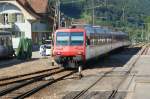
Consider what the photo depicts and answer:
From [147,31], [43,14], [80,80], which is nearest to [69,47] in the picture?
[80,80]

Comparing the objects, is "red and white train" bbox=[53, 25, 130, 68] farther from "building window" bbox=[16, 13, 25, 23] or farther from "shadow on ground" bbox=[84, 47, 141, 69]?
"building window" bbox=[16, 13, 25, 23]

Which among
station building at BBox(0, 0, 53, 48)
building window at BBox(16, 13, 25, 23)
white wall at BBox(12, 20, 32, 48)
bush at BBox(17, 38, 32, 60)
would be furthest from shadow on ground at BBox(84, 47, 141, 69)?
building window at BBox(16, 13, 25, 23)

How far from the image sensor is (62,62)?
102 ft

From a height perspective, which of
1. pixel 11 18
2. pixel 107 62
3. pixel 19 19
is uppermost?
pixel 11 18

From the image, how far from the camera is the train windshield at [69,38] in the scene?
30797 millimetres

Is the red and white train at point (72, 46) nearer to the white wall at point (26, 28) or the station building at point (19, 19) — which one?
the station building at point (19, 19)

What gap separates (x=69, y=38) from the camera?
31.0 meters

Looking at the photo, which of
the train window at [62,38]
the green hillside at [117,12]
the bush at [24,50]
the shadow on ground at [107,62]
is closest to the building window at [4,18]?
the green hillside at [117,12]

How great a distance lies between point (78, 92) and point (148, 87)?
2868 millimetres

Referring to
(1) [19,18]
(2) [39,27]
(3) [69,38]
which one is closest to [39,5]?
(2) [39,27]

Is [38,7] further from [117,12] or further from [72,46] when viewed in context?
[72,46]

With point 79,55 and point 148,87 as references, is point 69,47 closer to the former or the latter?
point 79,55

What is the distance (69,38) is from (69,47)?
0.64 metres

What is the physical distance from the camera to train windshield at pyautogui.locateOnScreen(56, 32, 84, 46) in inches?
1212
